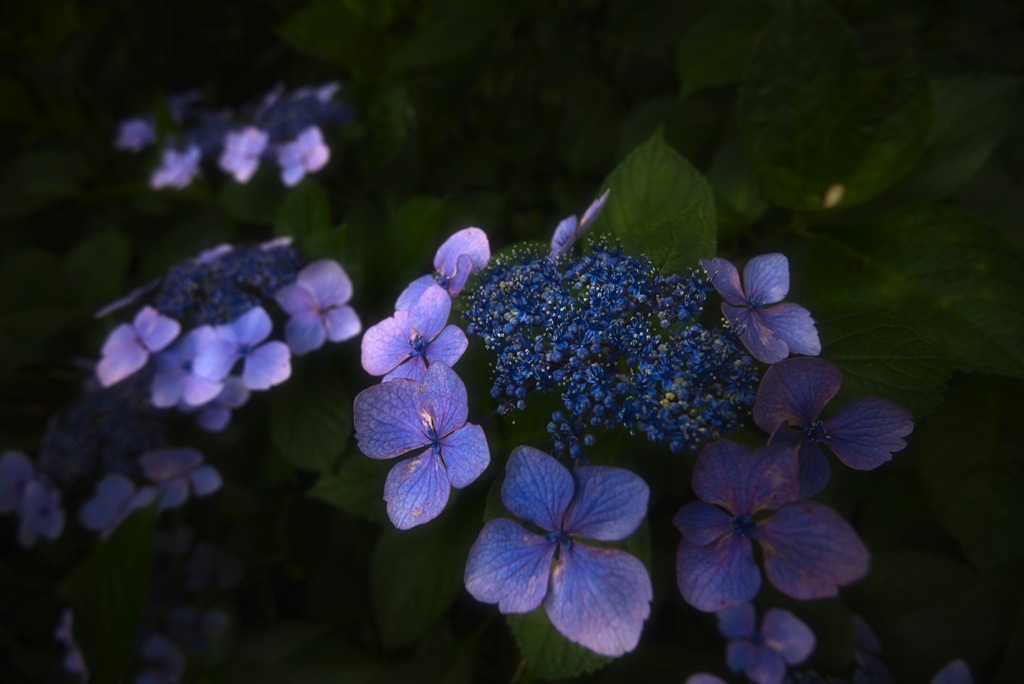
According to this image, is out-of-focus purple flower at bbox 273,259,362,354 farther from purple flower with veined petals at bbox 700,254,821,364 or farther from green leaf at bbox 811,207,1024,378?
green leaf at bbox 811,207,1024,378

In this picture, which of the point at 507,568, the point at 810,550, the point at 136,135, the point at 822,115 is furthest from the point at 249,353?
the point at 136,135

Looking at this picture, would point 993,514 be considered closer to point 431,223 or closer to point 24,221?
point 431,223

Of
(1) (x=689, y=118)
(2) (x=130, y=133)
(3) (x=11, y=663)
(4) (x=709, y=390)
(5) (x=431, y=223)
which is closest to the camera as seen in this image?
(4) (x=709, y=390)

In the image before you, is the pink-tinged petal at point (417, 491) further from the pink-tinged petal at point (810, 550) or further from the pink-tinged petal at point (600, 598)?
the pink-tinged petal at point (810, 550)

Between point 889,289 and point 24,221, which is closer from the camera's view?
point 889,289

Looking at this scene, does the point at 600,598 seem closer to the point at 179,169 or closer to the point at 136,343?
the point at 136,343

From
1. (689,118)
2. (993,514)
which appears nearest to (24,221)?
(689,118)
